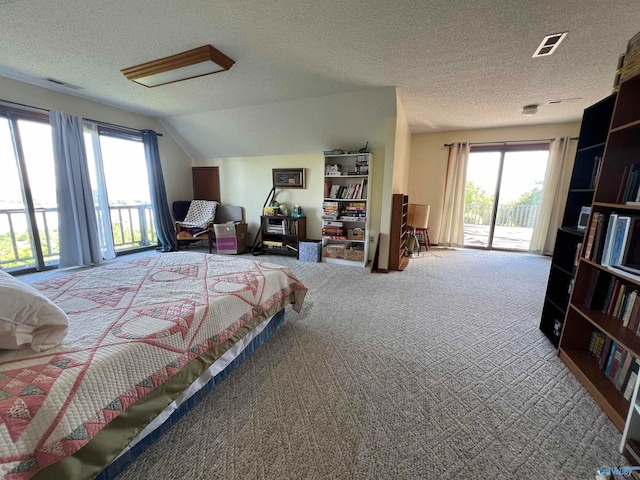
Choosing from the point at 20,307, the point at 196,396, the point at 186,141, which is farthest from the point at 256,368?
the point at 186,141

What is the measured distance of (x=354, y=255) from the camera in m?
3.91

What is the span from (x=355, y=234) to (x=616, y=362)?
292 cm

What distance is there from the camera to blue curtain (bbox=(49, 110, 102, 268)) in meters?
3.23

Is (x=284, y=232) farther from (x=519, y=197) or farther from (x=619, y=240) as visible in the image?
(x=519, y=197)

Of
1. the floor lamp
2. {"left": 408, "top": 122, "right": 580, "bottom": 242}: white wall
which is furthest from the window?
{"left": 408, "top": 122, "right": 580, "bottom": 242}: white wall

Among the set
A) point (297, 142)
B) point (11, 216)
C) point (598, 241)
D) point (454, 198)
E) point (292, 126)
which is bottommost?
point (11, 216)

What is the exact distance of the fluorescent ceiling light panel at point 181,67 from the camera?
88.1 inches

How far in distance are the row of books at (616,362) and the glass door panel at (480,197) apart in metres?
3.82

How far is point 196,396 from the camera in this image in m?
1.30

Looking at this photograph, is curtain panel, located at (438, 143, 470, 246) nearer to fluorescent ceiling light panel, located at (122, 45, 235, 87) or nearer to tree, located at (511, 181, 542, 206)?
tree, located at (511, 181, 542, 206)

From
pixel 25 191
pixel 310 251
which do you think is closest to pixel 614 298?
pixel 310 251

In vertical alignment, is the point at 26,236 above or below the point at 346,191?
below

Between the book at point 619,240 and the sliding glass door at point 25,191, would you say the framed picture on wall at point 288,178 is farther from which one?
the book at point 619,240

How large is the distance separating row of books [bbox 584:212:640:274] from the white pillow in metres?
2.63
